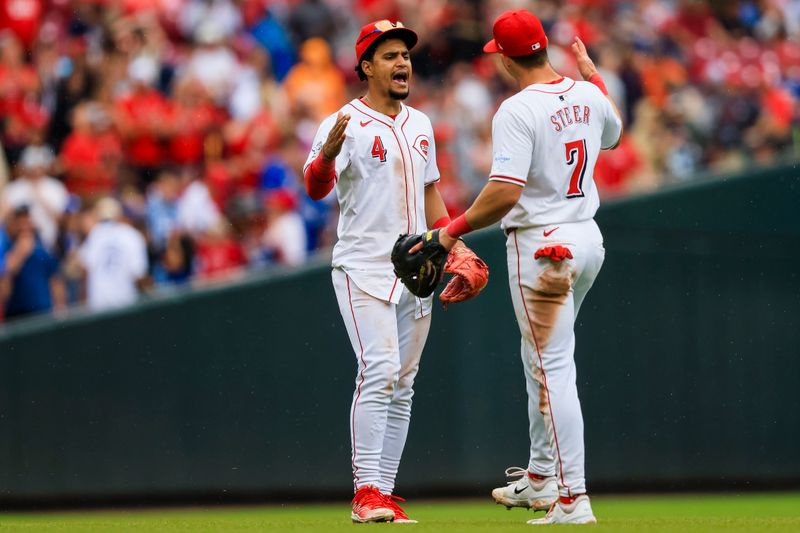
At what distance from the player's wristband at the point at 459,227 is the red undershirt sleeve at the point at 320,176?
2.29ft

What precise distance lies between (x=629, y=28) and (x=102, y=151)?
606 cm

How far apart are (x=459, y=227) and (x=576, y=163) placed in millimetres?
598

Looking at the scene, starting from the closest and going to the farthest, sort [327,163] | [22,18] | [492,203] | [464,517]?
1. [492,203]
2. [327,163]
3. [464,517]
4. [22,18]

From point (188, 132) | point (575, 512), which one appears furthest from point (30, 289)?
point (575, 512)

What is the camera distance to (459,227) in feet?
19.4

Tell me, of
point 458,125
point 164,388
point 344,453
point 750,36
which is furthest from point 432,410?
point 750,36

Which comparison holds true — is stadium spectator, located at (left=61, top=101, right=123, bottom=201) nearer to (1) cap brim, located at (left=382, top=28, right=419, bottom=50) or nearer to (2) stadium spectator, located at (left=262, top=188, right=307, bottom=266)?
(2) stadium spectator, located at (left=262, top=188, right=307, bottom=266)

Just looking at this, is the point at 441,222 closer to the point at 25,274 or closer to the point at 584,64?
the point at 584,64

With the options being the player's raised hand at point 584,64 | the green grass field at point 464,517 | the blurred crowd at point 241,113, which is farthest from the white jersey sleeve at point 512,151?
the blurred crowd at point 241,113

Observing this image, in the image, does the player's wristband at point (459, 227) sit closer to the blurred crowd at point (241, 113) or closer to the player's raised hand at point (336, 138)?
the player's raised hand at point (336, 138)

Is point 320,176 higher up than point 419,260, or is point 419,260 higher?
point 320,176

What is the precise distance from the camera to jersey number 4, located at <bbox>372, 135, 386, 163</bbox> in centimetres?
648

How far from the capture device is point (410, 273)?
611cm

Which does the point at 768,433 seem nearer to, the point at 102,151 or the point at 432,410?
the point at 432,410
